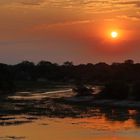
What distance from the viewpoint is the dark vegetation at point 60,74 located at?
9669 cm

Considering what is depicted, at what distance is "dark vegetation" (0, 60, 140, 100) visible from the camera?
9669cm

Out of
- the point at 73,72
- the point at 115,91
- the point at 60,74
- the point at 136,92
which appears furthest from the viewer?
the point at 73,72

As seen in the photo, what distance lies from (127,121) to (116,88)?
86.6 ft

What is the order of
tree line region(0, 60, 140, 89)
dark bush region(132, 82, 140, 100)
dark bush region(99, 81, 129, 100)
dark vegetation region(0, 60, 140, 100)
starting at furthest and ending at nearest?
1. tree line region(0, 60, 140, 89)
2. dark vegetation region(0, 60, 140, 100)
3. dark bush region(99, 81, 129, 100)
4. dark bush region(132, 82, 140, 100)

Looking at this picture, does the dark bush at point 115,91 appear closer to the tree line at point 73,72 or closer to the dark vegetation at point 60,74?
the dark vegetation at point 60,74

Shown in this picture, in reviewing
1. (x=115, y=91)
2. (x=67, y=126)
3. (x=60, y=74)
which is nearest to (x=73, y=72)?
(x=60, y=74)

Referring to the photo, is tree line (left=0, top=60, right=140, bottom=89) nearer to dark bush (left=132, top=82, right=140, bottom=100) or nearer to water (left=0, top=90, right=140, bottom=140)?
dark bush (left=132, top=82, right=140, bottom=100)

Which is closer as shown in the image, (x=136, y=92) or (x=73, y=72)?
(x=136, y=92)

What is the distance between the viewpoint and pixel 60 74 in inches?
6102

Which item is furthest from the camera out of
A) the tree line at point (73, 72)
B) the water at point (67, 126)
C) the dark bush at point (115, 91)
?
the tree line at point (73, 72)

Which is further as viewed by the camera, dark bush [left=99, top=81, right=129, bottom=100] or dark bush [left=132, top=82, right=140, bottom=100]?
dark bush [left=99, top=81, right=129, bottom=100]

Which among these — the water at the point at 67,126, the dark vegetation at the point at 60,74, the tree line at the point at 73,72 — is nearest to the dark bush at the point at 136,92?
the water at the point at 67,126

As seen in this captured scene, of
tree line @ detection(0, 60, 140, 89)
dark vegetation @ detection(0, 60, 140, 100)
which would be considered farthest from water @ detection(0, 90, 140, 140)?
tree line @ detection(0, 60, 140, 89)

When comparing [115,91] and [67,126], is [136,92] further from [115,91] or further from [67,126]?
[67,126]
